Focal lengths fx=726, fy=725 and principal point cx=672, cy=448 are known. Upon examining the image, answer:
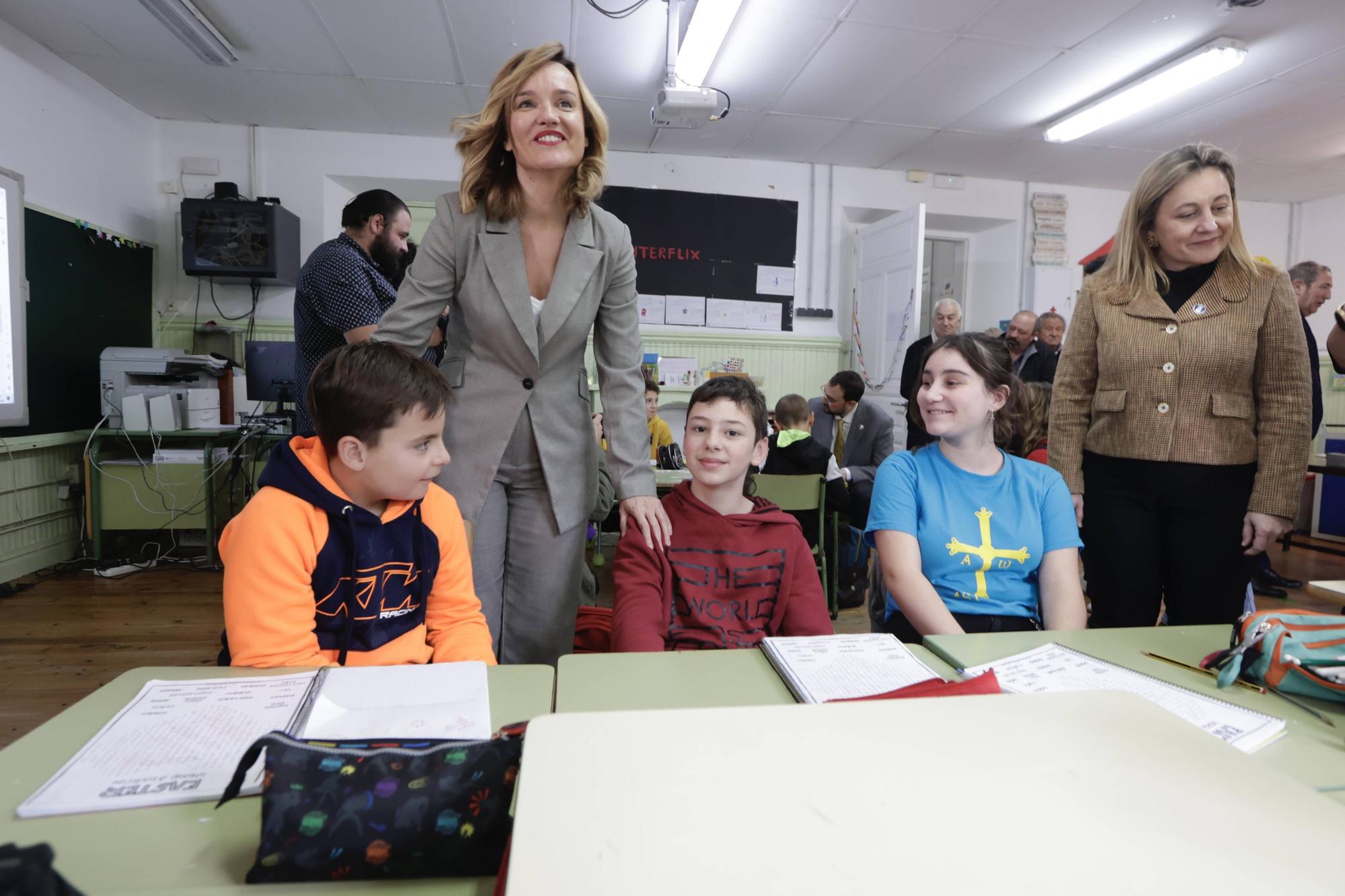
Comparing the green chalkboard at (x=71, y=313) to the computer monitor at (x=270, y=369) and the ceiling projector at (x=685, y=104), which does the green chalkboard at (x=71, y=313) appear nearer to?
the computer monitor at (x=270, y=369)

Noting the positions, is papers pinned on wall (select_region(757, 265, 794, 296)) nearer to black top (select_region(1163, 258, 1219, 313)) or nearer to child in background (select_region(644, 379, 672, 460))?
child in background (select_region(644, 379, 672, 460))

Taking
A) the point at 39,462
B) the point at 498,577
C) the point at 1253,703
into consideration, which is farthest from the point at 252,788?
the point at 39,462

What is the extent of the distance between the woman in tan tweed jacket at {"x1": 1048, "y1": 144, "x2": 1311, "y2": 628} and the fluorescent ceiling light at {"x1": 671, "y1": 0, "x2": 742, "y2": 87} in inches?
89.8

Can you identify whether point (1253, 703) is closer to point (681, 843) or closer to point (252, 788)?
point (681, 843)

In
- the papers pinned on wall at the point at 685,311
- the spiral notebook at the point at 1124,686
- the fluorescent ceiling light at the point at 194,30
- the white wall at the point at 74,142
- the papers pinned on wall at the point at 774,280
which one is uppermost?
the fluorescent ceiling light at the point at 194,30

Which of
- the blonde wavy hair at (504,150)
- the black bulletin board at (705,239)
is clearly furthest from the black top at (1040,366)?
the blonde wavy hair at (504,150)

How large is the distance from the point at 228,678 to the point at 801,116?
452 centimetres

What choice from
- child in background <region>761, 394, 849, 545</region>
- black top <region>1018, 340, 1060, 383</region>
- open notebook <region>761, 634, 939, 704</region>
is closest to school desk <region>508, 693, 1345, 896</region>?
open notebook <region>761, 634, 939, 704</region>

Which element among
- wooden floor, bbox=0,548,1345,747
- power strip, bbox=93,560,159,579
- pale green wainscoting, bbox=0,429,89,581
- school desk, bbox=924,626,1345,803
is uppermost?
school desk, bbox=924,626,1345,803

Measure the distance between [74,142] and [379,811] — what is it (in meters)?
4.94

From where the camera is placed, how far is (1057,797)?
40cm

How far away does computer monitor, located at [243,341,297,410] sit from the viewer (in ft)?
12.9

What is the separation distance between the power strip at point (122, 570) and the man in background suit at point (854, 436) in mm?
3513

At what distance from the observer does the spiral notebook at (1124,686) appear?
2.32ft
